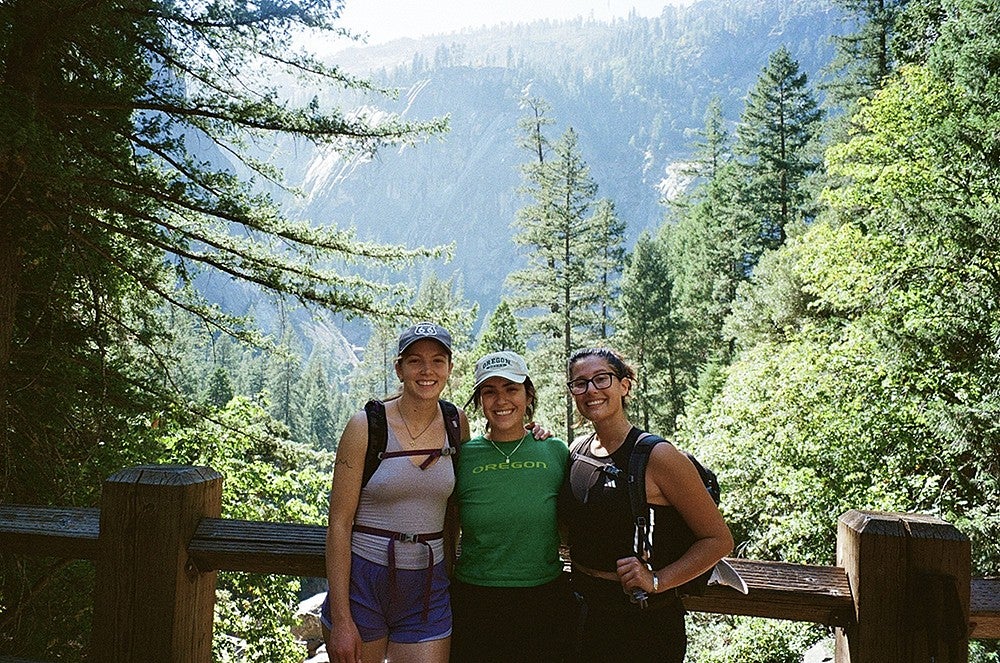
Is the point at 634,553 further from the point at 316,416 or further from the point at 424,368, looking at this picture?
the point at 316,416

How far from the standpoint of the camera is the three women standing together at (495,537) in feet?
6.90

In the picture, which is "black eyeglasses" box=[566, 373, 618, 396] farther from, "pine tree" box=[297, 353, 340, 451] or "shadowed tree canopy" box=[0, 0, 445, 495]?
"pine tree" box=[297, 353, 340, 451]

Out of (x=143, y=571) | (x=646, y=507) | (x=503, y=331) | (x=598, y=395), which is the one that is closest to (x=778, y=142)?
(x=503, y=331)

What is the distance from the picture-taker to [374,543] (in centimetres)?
221

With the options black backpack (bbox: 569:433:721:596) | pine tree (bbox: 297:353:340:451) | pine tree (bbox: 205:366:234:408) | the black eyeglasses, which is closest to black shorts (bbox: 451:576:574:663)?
black backpack (bbox: 569:433:721:596)

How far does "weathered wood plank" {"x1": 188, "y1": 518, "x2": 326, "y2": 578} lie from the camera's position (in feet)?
7.22

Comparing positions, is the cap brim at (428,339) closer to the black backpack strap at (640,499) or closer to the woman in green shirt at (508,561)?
the woman in green shirt at (508,561)

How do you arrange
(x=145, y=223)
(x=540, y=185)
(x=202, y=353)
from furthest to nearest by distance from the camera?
(x=202, y=353) → (x=540, y=185) → (x=145, y=223)

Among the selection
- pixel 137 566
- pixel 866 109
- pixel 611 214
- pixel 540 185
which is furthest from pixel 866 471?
pixel 611 214

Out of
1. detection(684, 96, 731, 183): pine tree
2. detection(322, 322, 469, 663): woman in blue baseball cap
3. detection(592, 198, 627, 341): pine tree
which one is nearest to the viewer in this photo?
detection(322, 322, 469, 663): woman in blue baseball cap

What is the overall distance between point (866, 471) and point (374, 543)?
11.3m

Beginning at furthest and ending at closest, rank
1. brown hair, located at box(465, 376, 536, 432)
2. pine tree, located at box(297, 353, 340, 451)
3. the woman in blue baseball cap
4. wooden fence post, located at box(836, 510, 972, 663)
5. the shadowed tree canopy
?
1. pine tree, located at box(297, 353, 340, 451)
2. the shadowed tree canopy
3. brown hair, located at box(465, 376, 536, 432)
4. the woman in blue baseball cap
5. wooden fence post, located at box(836, 510, 972, 663)

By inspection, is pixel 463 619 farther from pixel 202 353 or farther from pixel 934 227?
pixel 202 353

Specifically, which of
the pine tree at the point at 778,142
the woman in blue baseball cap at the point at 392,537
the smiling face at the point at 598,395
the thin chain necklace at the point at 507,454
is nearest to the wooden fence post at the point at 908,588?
the smiling face at the point at 598,395
